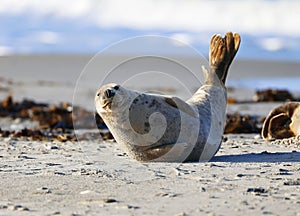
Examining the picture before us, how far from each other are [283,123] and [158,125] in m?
2.28

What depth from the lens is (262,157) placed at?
6.37 meters

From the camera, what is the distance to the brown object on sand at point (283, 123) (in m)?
7.70

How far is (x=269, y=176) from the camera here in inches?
210

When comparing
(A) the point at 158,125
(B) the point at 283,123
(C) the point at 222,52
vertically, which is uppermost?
(C) the point at 222,52

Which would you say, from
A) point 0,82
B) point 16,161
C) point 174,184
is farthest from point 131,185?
point 0,82

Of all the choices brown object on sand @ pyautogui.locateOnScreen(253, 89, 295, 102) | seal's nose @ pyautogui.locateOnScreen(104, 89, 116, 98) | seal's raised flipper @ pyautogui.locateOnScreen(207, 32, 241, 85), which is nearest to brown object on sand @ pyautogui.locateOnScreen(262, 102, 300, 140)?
seal's raised flipper @ pyautogui.locateOnScreen(207, 32, 241, 85)

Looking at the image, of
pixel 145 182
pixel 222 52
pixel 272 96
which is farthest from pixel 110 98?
pixel 272 96

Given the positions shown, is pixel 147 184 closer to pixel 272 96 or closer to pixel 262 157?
pixel 262 157

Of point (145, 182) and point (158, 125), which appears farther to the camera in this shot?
point (158, 125)

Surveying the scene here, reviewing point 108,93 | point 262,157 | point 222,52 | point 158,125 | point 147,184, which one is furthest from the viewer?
point 222,52

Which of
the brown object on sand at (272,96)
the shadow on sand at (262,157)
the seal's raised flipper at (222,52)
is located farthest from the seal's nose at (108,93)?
the brown object on sand at (272,96)

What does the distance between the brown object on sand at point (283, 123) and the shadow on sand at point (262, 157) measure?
116cm

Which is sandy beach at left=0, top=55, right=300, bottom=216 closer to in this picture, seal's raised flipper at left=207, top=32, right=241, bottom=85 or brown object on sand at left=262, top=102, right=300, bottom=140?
brown object on sand at left=262, top=102, right=300, bottom=140

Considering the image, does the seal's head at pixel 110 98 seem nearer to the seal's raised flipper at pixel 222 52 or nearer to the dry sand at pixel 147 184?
the dry sand at pixel 147 184
